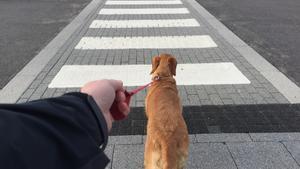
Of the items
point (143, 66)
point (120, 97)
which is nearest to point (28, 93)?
point (143, 66)

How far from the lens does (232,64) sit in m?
6.91

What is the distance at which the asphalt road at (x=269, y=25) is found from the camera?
24.3 ft

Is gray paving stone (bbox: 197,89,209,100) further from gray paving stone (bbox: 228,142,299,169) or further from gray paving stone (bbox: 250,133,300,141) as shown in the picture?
gray paving stone (bbox: 228,142,299,169)

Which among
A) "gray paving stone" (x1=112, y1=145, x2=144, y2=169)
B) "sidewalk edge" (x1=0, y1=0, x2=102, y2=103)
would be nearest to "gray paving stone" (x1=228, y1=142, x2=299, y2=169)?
"gray paving stone" (x1=112, y1=145, x2=144, y2=169)

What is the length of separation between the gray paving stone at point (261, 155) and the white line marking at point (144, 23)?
6.57 m

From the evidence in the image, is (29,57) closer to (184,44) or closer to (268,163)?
(184,44)

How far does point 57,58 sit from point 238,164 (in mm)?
4917

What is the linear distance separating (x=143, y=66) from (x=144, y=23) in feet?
12.9

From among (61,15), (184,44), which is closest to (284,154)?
(184,44)

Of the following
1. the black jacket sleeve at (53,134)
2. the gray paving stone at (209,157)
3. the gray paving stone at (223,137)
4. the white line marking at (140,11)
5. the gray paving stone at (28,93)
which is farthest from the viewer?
the white line marking at (140,11)

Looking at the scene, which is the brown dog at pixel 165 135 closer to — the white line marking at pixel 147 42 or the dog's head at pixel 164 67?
the dog's head at pixel 164 67

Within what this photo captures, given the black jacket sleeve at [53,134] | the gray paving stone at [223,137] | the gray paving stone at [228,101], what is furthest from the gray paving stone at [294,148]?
the black jacket sleeve at [53,134]

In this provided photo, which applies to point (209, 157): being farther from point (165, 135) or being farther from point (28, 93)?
point (28, 93)

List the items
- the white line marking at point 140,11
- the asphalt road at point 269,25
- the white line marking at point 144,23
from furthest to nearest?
the white line marking at point 140,11 < the white line marking at point 144,23 < the asphalt road at point 269,25
